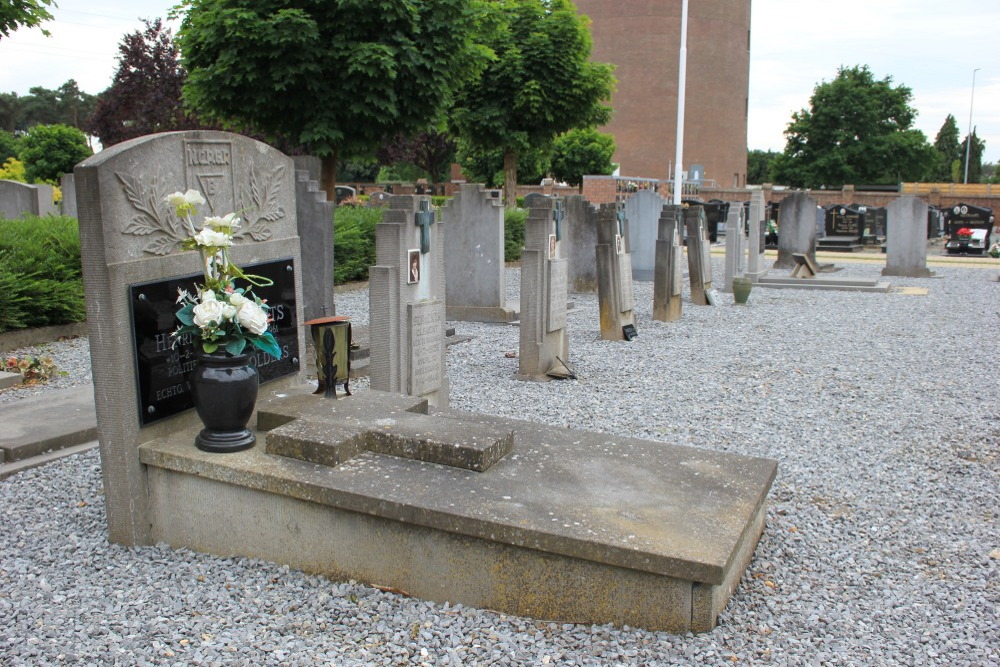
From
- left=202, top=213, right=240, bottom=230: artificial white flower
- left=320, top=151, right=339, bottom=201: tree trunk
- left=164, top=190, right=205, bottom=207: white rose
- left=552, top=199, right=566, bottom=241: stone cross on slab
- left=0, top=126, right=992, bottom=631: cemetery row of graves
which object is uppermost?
left=320, top=151, right=339, bottom=201: tree trunk

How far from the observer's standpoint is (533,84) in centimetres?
2334

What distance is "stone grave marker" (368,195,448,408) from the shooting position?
5934 mm

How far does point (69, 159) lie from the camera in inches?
1235

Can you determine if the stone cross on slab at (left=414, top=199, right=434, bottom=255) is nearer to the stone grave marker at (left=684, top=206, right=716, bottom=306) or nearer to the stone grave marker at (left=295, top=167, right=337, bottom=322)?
the stone grave marker at (left=295, top=167, right=337, bottom=322)

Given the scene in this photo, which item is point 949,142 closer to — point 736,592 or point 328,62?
point 328,62

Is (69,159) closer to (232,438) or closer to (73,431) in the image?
(73,431)

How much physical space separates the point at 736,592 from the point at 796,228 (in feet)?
53.7

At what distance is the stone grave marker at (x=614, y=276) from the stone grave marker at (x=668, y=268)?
4.58 ft

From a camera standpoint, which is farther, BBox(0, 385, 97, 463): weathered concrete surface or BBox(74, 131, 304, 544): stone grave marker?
BBox(0, 385, 97, 463): weathered concrete surface

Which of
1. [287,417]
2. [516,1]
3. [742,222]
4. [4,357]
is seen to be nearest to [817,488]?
[287,417]

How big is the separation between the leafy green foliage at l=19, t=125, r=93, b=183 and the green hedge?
23.3m

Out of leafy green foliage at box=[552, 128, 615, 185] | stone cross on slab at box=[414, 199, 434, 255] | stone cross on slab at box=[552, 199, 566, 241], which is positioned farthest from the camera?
leafy green foliage at box=[552, 128, 615, 185]

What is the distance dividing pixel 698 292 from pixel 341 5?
7.96m

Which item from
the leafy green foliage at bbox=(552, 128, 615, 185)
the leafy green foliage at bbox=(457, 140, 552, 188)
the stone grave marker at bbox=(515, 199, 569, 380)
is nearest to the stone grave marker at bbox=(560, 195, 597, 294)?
the stone grave marker at bbox=(515, 199, 569, 380)
